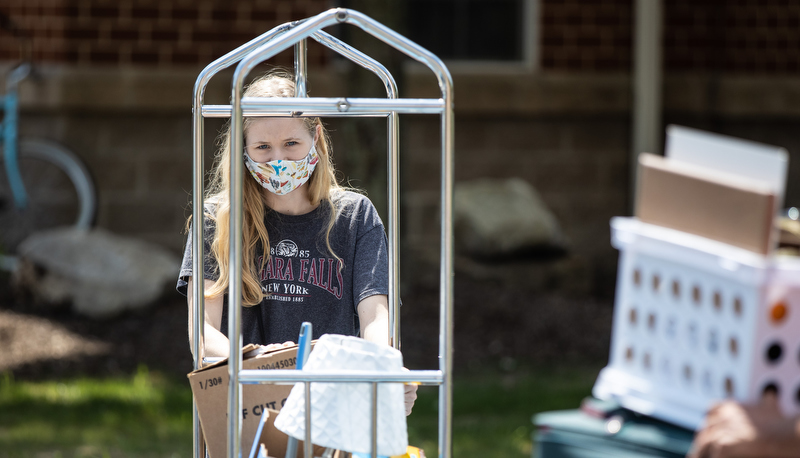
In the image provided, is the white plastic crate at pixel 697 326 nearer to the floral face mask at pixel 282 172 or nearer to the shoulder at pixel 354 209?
the shoulder at pixel 354 209

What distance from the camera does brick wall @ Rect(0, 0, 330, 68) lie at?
7.01 meters

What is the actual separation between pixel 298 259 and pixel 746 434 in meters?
1.15

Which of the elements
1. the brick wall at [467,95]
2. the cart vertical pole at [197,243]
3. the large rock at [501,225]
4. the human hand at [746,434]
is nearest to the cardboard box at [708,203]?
the human hand at [746,434]

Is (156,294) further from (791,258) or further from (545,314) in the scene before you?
(791,258)

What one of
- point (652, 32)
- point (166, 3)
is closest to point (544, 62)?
point (652, 32)

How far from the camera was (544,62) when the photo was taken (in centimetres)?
797

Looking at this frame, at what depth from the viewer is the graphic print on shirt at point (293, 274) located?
7.35ft

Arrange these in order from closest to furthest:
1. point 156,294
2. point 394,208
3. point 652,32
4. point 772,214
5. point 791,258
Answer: point 394,208
point 772,214
point 791,258
point 156,294
point 652,32

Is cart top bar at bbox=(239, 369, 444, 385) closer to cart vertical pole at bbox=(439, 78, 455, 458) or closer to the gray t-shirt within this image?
cart vertical pole at bbox=(439, 78, 455, 458)

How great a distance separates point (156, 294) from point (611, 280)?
3.61 metres

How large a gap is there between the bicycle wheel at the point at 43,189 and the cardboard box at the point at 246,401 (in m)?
5.28

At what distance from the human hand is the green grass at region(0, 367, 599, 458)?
1.93 meters

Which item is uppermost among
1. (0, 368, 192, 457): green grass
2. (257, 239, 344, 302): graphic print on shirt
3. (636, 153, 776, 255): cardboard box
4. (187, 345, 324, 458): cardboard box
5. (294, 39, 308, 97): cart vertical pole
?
(294, 39, 308, 97): cart vertical pole

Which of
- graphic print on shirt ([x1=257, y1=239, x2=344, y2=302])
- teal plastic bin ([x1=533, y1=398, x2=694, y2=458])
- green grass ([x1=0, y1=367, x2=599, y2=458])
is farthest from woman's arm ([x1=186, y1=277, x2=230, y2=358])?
green grass ([x1=0, y1=367, x2=599, y2=458])
